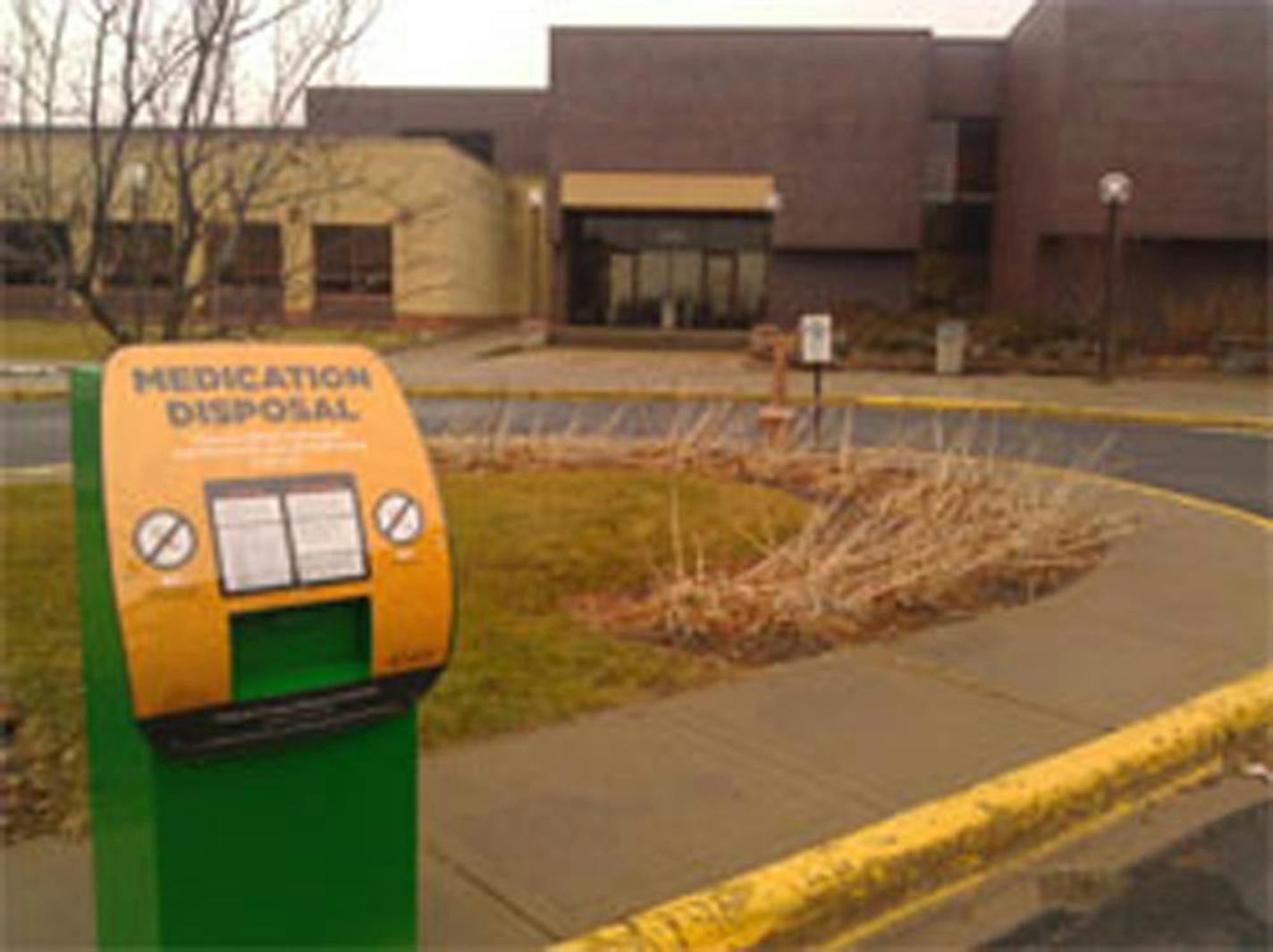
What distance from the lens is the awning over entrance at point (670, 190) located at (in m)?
31.8

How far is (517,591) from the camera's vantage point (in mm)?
6301

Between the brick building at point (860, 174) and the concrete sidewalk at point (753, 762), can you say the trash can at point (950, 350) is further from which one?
the concrete sidewalk at point (753, 762)

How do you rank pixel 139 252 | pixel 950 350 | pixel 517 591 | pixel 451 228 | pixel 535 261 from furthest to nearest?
pixel 535 261 < pixel 451 228 < pixel 950 350 < pixel 517 591 < pixel 139 252

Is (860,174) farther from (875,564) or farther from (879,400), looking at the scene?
(875,564)

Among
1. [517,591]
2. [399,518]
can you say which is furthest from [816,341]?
[399,518]

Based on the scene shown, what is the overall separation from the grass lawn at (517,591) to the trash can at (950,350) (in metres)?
14.6

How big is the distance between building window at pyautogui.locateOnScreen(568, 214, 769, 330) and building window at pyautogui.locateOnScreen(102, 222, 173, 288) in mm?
27133

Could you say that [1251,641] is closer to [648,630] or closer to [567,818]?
[648,630]

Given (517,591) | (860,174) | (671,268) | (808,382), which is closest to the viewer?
(517,591)

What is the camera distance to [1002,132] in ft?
104

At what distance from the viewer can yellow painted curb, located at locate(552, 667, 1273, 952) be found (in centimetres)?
315

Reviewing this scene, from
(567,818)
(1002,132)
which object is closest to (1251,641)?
(567,818)

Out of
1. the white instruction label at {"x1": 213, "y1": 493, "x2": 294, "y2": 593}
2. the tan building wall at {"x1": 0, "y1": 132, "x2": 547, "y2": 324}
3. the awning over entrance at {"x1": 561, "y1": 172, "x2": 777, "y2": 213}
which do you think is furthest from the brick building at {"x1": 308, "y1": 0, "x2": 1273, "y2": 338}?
the white instruction label at {"x1": 213, "y1": 493, "x2": 294, "y2": 593}

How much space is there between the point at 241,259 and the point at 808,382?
15018 millimetres
